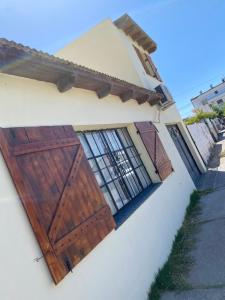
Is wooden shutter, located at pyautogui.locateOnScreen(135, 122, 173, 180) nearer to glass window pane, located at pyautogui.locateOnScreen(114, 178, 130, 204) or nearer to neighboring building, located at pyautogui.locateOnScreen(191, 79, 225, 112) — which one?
glass window pane, located at pyautogui.locateOnScreen(114, 178, 130, 204)

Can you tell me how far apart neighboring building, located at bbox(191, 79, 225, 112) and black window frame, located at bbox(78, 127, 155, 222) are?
212 feet

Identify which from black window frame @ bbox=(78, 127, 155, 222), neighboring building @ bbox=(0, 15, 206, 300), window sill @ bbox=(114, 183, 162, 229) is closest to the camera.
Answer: neighboring building @ bbox=(0, 15, 206, 300)

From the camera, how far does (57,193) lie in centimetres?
322

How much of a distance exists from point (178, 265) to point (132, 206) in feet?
3.99

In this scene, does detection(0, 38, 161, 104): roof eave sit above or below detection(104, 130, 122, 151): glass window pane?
above

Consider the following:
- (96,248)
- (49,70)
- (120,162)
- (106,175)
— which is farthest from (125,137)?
(96,248)

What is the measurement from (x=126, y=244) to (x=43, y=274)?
1.72 m

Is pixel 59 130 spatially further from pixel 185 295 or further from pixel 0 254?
pixel 185 295

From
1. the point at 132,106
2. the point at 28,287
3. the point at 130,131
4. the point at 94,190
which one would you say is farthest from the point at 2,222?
the point at 132,106

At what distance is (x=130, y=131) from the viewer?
680 cm

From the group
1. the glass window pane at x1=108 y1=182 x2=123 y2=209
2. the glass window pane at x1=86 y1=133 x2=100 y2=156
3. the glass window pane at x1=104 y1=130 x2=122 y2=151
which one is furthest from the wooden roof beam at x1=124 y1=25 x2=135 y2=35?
the glass window pane at x1=108 y1=182 x2=123 y2=209

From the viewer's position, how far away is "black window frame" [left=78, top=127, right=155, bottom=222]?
499 cm

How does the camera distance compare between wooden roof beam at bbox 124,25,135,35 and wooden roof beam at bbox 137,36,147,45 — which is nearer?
wooden roof beam at bbox 124,25,135,35

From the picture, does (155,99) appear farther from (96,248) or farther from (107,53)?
(96,248)
